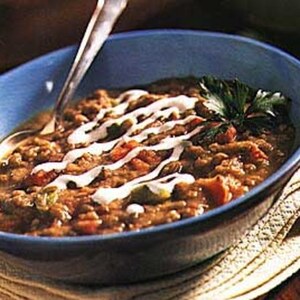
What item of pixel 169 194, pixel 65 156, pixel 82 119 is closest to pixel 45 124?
pixel 82 119

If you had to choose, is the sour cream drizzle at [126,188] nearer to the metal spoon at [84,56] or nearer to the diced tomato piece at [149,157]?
the diced tomato piece at [149,157]

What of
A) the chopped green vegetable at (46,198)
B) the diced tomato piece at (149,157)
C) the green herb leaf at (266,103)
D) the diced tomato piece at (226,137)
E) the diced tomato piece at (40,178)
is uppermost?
the green herb leaf at (266,103)

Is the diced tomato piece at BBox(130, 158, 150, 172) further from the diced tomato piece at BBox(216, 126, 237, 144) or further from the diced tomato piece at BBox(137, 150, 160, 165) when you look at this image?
the diced tomato piece at BBox(216, 126, 237, 144)

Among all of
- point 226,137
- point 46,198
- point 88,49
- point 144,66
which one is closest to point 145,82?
point 144,66

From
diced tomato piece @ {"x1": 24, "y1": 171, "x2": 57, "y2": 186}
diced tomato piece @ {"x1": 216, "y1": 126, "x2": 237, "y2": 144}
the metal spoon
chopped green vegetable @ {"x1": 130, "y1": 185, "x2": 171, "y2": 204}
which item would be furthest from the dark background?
chopped green vegetable @ {"x1": 130, "y1": 185, "x2": 171, "y2": 204}

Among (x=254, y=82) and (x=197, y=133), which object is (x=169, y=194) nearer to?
(x=197, y=133)

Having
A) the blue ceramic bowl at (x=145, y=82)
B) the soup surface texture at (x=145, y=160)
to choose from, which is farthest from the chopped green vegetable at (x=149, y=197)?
the blue ceramic bowl at (x=145, y=82)
